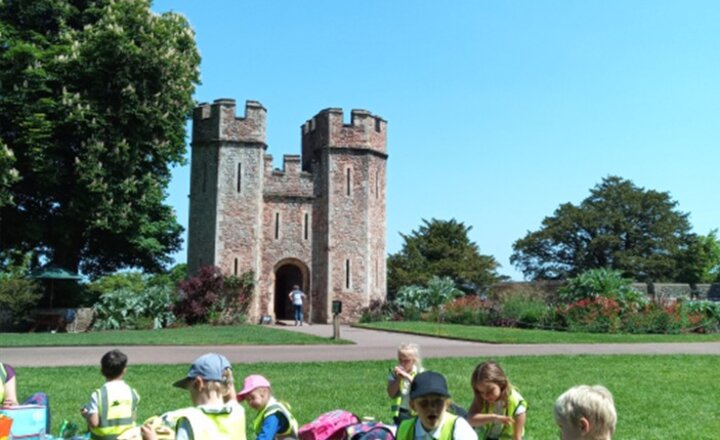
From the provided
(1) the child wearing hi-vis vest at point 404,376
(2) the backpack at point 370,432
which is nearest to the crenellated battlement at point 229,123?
(1) the child wearing hi-vis vest at point 404,376

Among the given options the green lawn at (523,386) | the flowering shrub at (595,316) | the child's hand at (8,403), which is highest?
the flowering shrub at (595,316)

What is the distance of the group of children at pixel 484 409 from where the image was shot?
3146 mm

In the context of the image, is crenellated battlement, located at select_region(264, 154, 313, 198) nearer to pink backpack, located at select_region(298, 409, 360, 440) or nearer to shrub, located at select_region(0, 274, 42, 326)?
shrub, located at select_region(0, 274, 42, 326)

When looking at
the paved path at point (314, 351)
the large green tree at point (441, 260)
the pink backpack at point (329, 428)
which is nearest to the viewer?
the pink backpack at point (329, 428)

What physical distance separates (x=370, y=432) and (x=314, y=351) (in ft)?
38.8

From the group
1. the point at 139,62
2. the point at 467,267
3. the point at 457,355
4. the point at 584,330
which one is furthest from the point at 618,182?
the point at 457,355

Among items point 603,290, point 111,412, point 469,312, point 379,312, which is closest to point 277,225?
point 379,312

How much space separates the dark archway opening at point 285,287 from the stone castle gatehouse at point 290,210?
11 centimetres

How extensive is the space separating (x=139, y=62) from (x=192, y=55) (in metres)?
5.59

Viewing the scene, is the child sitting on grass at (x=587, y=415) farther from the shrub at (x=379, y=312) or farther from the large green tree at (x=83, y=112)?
the shrub at (x=379, y=312)

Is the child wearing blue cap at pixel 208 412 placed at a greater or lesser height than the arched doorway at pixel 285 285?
lesser

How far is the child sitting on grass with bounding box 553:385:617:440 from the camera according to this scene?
123 inches

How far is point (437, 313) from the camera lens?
3053 cm

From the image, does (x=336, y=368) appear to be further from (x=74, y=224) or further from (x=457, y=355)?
(x=74, y=224)
